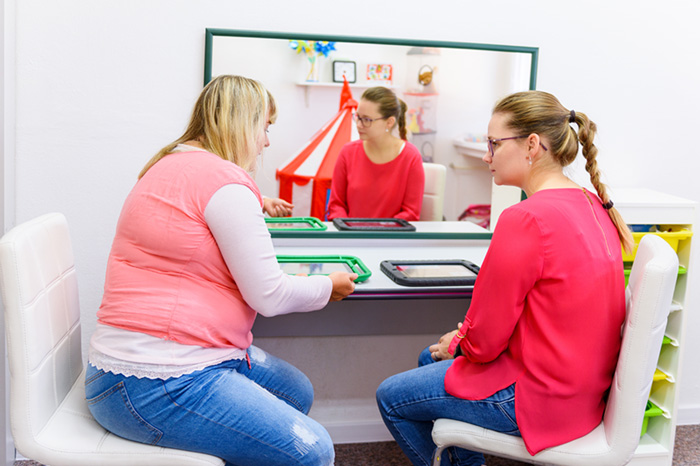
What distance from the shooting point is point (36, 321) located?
1.38m

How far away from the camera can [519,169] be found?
1.65 meters

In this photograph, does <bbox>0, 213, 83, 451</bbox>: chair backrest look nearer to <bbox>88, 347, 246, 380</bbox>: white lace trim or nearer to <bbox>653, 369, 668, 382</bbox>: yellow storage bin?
<bbox>88, 347, 246, 380</bbox>: white lace trim

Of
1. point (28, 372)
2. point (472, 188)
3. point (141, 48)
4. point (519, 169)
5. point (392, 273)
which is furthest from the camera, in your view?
point (472, 188)

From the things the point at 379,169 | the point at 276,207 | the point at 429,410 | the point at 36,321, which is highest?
the point at 379,169

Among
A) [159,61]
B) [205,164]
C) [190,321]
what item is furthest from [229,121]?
[159,61]

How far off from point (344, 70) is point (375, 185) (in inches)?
16.4

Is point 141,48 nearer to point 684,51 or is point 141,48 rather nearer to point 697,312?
point 684,51

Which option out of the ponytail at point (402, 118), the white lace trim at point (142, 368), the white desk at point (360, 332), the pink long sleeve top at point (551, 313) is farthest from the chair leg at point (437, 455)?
the ponytail at point (402, 118)

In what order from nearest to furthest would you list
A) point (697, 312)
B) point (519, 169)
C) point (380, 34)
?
1. point (519, 169)
2. point (380, 34)
3. point (697, 312)

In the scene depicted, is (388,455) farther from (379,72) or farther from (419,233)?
(379,72)

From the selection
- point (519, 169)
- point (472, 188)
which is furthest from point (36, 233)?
point (472, 188)

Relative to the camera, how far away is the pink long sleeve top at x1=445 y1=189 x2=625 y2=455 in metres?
1.43

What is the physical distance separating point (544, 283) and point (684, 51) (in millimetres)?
1594

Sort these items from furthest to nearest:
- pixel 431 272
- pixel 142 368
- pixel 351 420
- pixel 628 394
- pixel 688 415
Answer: pixel 688 415 → pixel 351 420 → pixel 431 272 → pixel 628 394 → pixel 142 368
